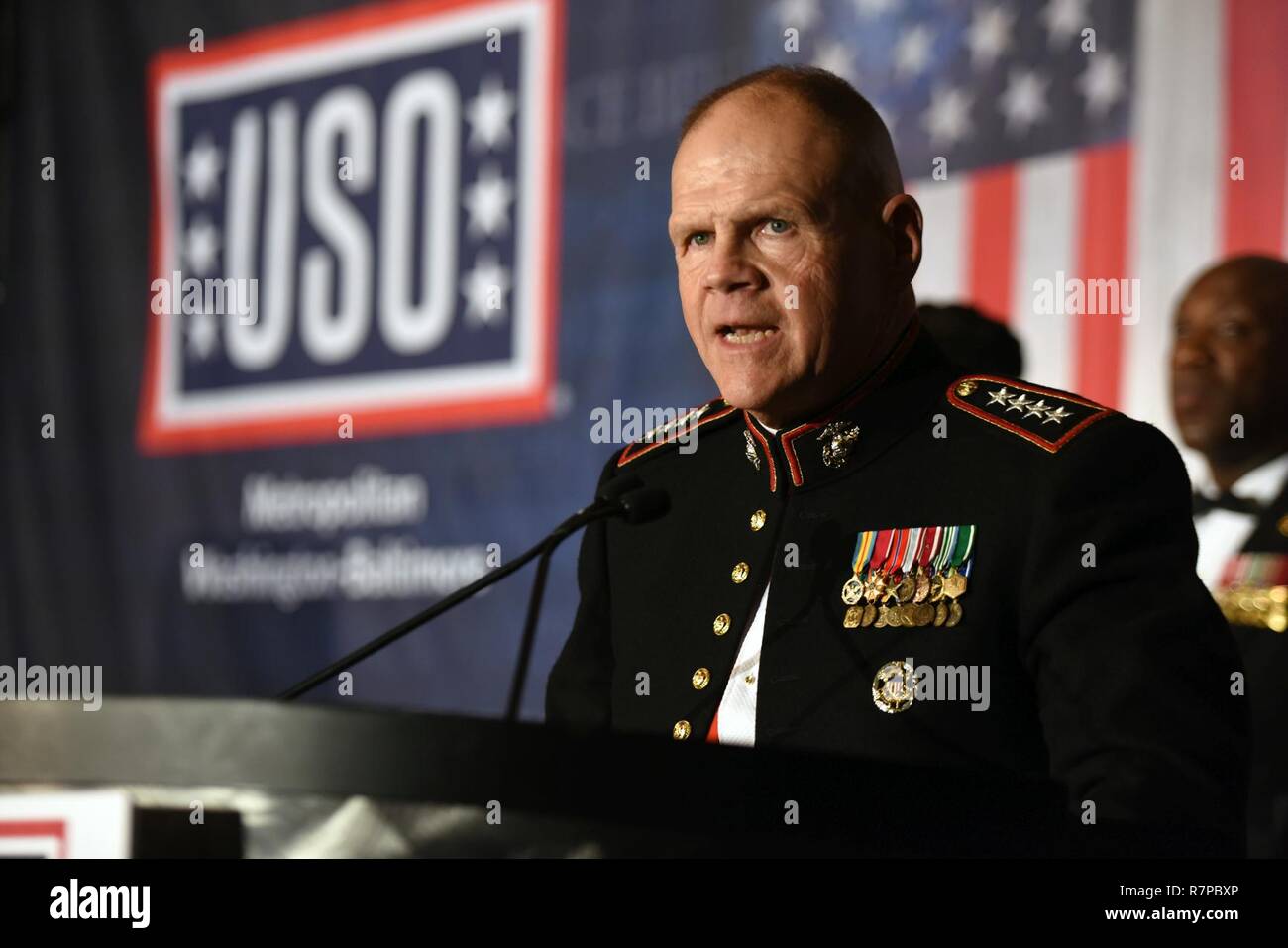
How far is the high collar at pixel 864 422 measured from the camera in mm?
1882

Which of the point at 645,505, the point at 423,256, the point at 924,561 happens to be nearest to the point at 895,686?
the point at 924,561

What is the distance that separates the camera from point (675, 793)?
118 centimetres

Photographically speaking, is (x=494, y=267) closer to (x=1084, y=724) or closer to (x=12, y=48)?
(x=12, y=48)

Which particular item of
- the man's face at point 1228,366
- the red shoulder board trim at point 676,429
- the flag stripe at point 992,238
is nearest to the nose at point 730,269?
the red shoulder board trim at point 676,429

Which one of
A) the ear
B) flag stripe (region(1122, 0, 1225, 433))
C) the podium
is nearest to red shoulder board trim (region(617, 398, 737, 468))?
the ear

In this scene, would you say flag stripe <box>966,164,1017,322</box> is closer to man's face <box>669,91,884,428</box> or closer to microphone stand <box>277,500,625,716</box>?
man's face <box>669,91,884,428</box>

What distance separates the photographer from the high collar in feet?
6.17

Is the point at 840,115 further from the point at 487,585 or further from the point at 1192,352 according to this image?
the point at 1192,352

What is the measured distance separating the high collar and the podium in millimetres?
694

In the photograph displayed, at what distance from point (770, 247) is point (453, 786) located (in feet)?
2.74

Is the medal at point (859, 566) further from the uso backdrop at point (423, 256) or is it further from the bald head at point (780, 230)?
the uso backdrop at point (423, 256)

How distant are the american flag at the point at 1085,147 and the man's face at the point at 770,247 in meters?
1.82
